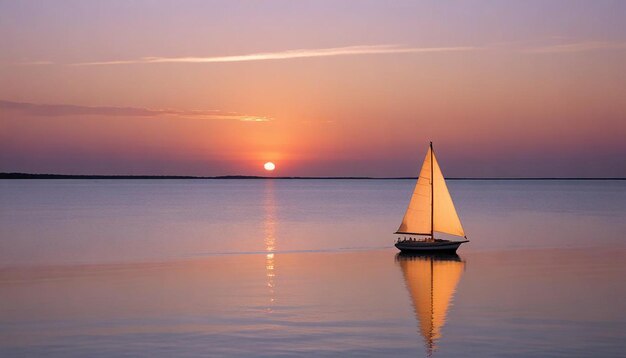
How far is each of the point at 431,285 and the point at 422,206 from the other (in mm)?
15644

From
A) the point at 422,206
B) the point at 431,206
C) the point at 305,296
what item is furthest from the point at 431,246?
the point at 305,296

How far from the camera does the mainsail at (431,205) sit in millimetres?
60188

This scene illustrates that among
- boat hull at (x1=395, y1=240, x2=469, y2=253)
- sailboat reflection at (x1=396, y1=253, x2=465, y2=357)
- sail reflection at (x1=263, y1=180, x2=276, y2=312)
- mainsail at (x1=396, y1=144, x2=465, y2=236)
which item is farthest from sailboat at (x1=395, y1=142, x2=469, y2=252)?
sail reflection at (x1=263, y1=180, x2=276, y2=312)

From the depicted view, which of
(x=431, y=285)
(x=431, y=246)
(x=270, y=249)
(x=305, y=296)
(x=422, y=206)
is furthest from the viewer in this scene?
(x=270, y=249)

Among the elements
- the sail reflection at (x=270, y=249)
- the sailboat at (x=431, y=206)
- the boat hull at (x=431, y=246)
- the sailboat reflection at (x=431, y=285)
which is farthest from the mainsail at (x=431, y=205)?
the sail reflection at (x=270, y=249)

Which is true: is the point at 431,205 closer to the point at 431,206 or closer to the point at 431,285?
the point at 431,206

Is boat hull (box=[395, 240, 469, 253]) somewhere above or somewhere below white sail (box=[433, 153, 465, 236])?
below

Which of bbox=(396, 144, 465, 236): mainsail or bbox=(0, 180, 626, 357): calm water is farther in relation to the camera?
bbox=(396, 144, 465, 236): mainsail

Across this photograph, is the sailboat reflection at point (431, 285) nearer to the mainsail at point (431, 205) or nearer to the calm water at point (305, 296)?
the calm water at point (305, 296)

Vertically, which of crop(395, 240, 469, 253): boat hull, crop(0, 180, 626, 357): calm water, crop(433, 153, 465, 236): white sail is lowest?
crop(0, 180, 626, 357): calm water

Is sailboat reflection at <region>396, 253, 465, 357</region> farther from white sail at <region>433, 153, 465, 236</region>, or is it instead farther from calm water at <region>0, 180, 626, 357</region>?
white sail at <region>433, 153, 465, 236</region>

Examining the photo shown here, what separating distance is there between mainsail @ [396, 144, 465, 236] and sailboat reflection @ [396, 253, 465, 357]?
7.97 ft

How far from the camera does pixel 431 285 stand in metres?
45.3

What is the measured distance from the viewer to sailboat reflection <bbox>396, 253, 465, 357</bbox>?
32.7m
